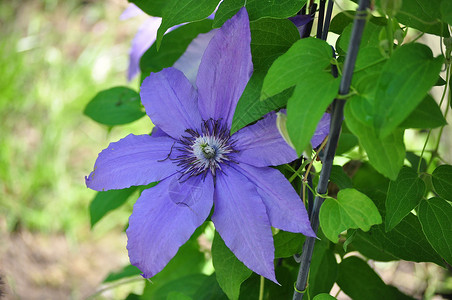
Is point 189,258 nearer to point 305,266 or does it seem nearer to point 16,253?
point 305,266

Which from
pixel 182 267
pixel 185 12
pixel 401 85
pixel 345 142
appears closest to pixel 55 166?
pixel 182 267

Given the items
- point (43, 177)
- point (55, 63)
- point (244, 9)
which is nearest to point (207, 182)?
point (244, 9)

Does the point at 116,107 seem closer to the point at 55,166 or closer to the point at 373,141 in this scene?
the point at 373,141

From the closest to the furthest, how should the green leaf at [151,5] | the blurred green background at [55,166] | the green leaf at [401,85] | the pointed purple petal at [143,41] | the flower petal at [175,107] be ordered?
the green leaf at [401,85]
the flower petal at [175,107]
the green leaf at [151,5]
the pointed purple petal at [143,41]
the blurred green background at [55,166]

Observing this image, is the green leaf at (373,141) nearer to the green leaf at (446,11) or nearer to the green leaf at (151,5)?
the green leaf at (446,11)

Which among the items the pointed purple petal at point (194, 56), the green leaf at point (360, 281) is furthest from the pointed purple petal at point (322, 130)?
the green leaf at point (360, 281)

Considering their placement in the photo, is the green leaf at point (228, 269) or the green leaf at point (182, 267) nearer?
the green leaf at point (228, 269)

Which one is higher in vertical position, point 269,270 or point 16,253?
point 269,270
